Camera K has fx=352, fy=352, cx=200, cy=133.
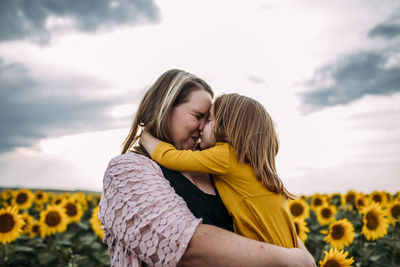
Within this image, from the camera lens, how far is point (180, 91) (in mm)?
2754

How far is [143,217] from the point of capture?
5.64ft

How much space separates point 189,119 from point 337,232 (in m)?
3.38

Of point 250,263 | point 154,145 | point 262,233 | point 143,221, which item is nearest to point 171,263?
point 143,221

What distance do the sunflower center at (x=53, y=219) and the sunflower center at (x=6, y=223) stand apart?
578 millimetres

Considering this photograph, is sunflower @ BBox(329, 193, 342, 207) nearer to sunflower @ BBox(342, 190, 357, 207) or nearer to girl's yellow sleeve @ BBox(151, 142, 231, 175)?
sunflower @ BBox(342, 190, 357, 207)

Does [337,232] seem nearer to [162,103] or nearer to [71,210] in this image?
[162,103]

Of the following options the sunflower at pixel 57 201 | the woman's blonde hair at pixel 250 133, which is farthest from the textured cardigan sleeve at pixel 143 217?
the sunflower at pixel 57 201

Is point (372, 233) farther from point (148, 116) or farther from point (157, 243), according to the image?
point (157, 243)

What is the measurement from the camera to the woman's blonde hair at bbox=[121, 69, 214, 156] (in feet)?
8.73

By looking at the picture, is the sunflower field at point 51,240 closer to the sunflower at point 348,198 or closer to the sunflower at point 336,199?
the sunflower at point 348,198

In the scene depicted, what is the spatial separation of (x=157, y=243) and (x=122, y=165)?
50cm

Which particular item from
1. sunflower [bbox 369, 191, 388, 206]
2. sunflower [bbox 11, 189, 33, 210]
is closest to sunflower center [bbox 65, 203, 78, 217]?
sunflower [bbox 11, 189, 33, 210]

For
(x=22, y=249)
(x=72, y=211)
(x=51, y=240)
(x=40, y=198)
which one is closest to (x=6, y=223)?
(x=22, y=249)

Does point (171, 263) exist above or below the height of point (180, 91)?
below
